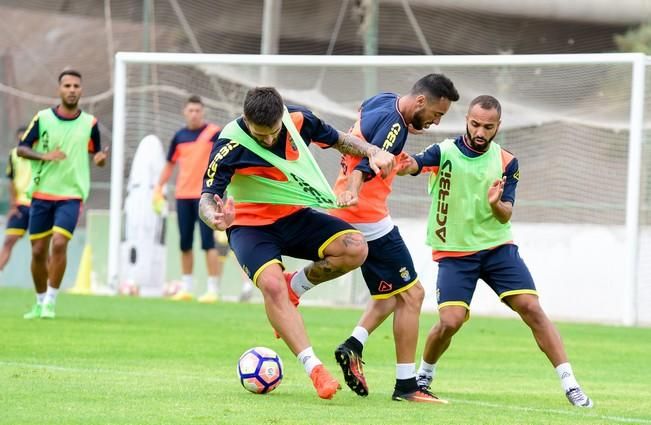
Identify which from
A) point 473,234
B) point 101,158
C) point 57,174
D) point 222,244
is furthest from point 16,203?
point 473,234

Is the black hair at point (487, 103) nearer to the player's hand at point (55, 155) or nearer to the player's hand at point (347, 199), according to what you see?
the player's hand at point (347, 199)

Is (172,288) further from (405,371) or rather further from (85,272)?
(405,371)

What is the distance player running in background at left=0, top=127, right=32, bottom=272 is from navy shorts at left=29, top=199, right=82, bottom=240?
446 cm

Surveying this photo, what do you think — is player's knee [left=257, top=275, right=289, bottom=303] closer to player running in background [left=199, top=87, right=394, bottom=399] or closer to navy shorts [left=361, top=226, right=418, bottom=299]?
player running in background [left=199, top=87, right=394, bottom=399]

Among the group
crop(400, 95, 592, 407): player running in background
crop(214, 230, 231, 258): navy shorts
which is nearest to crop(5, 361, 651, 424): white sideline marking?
crop(400, 95, 592, 407): player running in background

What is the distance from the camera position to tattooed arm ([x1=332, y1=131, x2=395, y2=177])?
27.2 feet

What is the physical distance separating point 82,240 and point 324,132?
1595cm

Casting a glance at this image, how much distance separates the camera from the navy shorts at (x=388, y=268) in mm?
8984

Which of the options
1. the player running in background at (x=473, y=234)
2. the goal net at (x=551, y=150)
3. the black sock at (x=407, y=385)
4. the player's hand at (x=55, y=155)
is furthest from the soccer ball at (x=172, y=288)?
the black sock at (x=407, y=385)

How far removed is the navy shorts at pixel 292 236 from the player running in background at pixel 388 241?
0.26 meters

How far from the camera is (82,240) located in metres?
24.0

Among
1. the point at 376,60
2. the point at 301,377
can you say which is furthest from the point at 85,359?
the point at 376,60

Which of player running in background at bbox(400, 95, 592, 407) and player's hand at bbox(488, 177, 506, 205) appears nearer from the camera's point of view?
player's hand at bbox(488, 177, 506, 205)

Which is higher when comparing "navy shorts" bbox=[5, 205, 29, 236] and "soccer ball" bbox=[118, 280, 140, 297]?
"navy shorts" bbox=[5, 205, 29, 236]
